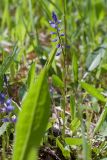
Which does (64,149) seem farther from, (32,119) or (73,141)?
(32,119)

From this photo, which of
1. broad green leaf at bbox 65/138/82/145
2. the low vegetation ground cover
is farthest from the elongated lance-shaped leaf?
broad green leaf at bbox 65/138/82/145

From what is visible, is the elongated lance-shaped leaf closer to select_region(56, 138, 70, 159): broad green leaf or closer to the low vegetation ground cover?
the low vegetation ground cover

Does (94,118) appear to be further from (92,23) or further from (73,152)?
(92,23)

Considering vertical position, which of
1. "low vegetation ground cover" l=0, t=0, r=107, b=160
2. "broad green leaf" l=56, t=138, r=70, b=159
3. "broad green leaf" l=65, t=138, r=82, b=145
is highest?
"low vegetation ground cover" l=0, t=0, r=107, b=160

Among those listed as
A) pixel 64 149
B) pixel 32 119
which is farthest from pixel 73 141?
pixel 32 119

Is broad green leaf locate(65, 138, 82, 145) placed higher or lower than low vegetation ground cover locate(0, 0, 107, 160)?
lower

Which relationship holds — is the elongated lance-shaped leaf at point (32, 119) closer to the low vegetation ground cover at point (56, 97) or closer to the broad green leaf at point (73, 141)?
the low vegetation ground cover at point (56, 97)

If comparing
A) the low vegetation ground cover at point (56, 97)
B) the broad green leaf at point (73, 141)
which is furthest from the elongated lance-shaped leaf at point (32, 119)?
the broad green leaf at point (73, 141)

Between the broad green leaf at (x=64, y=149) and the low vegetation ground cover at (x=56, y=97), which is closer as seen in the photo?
the low vegetation ground cover at (x=56, y=97)

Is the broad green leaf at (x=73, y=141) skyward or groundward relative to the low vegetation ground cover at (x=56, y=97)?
groundward
